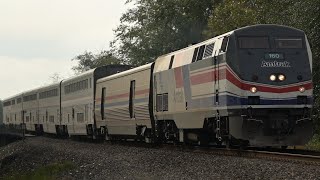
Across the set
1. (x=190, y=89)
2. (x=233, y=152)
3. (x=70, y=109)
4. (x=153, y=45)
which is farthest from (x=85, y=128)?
(x=153, y=45)

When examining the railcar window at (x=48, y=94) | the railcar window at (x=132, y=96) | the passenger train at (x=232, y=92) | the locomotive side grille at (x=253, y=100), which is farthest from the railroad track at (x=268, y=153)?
the railcar window at (x=48, y=94)

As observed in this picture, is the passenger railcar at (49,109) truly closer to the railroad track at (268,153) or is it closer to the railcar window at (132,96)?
the railcar window at (132,96)

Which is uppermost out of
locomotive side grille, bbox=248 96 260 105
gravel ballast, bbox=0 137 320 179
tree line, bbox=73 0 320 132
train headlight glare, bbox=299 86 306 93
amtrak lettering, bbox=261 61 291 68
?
tree line, bbox=73 0 320 132

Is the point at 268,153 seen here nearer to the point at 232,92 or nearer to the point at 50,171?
the point at 232,92

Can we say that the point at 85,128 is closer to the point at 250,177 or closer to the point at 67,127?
the point at 67,127

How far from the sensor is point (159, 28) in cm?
5269

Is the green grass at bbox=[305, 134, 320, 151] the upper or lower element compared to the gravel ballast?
upper

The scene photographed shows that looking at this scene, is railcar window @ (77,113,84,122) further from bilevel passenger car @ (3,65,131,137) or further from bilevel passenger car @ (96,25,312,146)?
bilevel passenger car @ (96,25,312,146)

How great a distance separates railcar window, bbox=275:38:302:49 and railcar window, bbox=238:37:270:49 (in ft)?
1.06

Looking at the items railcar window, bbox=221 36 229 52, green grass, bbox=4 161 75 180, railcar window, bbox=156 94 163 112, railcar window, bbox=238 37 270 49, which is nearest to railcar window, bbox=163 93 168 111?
railcar window, bbox=156 94 163 112

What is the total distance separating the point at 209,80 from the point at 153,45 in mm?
37562

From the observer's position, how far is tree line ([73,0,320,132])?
21.0 metres

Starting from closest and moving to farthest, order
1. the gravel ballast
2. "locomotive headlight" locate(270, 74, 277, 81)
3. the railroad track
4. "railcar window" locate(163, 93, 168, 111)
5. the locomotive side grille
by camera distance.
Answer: the gravel ballast, the railroad track, the locomotive side grille, "locomotive headlight" locate(270, 74, 277, 81), "railcar window" locate(163, 93, 168, 111)

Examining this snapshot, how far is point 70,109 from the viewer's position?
112 feet
